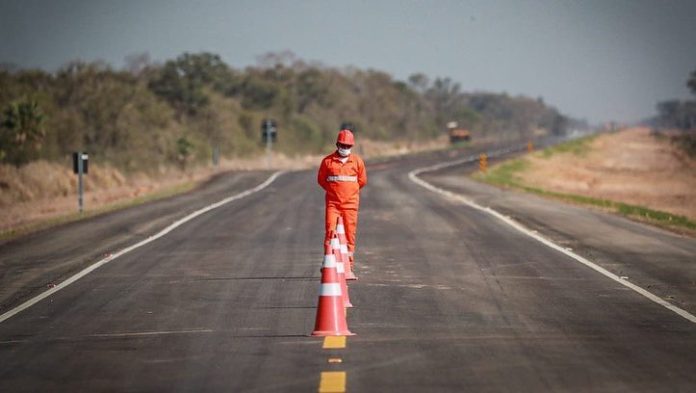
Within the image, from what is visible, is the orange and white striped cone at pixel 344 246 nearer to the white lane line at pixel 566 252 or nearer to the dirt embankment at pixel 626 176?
the white lane line at pixel 566 252

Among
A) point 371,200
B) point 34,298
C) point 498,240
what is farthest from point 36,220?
point 34,298

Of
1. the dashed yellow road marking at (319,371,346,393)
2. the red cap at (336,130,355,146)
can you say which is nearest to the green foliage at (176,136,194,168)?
the red cap at (336,130,355,146)

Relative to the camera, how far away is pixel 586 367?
9531mm

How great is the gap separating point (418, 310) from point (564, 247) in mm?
8399

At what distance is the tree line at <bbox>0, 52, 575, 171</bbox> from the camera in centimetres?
5856

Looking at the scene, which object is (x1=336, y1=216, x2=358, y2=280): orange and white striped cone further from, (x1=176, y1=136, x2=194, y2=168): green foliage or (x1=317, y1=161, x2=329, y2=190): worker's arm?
(x1=176, y1=136, x2=194, y2=168): green foliage

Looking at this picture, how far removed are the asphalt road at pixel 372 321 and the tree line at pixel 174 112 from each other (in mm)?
33030

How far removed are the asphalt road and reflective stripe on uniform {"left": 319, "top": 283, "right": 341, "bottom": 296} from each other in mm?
450

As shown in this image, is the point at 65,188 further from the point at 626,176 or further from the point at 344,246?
the point at 626,176

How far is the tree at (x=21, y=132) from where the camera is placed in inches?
2028

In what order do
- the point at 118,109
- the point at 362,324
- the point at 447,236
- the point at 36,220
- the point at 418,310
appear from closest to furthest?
the point at 362,324, the point at 418,310, the point at 447,236, the point at 36,220, the point at 118,109

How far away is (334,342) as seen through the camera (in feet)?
34.7

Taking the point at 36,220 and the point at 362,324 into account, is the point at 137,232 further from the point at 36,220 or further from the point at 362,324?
the point at 362,324

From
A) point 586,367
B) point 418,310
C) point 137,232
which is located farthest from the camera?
point 137,232
